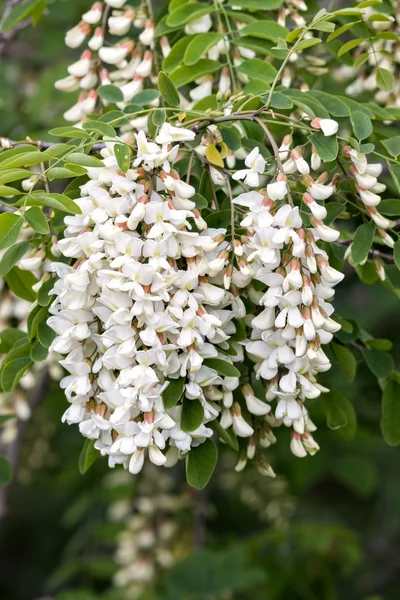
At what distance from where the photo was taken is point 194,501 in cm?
357

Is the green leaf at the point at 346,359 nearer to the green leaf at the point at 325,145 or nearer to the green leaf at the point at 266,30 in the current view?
the green leaf at the point at 325,145

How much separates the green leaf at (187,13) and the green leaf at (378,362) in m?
0.86

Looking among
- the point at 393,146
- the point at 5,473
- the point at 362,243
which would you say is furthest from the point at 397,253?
the point at 5,473

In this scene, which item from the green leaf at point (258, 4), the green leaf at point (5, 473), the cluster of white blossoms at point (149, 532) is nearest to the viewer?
the green leaf at point (258, 4)

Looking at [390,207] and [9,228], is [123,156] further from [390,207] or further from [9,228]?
[390,207]

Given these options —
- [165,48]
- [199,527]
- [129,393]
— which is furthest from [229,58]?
[199,527]

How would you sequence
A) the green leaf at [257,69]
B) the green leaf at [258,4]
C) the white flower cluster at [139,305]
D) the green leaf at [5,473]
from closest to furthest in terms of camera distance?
the white flower cluster at [139,305] < the green leaf at [257,69] < the green leaf at [258,4] < the green leaf at [5,473]

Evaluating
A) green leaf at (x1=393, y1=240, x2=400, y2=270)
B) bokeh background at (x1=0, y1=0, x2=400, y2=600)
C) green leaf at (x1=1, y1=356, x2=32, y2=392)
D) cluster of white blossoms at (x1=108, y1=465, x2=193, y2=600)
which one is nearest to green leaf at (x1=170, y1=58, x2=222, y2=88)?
green leaf at (x1=393, y1=240, x2=400, y2=270)

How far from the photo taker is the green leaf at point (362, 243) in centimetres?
163

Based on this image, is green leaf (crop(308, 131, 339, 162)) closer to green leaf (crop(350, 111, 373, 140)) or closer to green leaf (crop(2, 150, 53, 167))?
green leaf (crop(350, 111, 373, 140))

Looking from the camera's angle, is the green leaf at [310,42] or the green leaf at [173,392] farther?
the green leaf at [310,42]

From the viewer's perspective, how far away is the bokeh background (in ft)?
10.2

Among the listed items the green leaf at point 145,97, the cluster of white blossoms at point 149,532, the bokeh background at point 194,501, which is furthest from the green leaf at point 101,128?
the cluster of white blossoms at point 149,532

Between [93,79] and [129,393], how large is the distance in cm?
98
